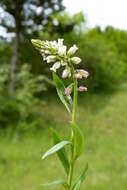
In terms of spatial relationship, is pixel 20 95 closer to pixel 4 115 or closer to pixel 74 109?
pixel 4 115

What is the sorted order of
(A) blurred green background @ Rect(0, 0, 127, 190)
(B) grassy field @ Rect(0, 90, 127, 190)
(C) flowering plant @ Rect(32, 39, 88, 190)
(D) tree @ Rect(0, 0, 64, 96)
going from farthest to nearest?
(D) tree @ Rect(0, 0, 64, 96) < (A) blurred green background @ Rect(0, 0, 127, 190) < (B) grassy field @ Rect(0, 90, 127, 190) < (C) flowering plant @ Rect(32, 39, 88, 190)

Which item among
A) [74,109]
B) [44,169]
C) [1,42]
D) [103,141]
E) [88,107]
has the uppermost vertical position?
[74,109]

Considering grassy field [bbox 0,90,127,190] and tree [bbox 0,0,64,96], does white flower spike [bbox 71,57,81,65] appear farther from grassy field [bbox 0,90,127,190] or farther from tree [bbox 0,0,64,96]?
tree [bbox 0,0,64,96]

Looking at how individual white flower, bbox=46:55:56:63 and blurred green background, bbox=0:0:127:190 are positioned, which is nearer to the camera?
individual white flower, bbox=46:55:56:63

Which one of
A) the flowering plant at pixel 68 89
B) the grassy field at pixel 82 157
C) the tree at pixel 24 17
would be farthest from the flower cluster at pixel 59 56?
the tree at pixel 24 17

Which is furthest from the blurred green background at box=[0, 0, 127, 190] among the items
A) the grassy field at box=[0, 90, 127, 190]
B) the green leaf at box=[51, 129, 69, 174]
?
the green leaf at box=[51, 129, 69, 174]

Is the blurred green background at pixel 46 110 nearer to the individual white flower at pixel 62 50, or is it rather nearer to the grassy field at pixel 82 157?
the grassy field at pixel 82 157

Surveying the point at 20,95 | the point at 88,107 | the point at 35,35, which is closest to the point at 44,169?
the point at 20,95
